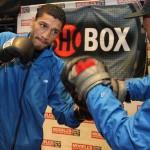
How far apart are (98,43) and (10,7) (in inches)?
48.2

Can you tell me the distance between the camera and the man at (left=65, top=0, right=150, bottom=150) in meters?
0.86

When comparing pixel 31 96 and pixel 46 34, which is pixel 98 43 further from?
pixel 31 96

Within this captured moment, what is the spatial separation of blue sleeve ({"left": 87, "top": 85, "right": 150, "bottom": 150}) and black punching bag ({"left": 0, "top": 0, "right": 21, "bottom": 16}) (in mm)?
2699

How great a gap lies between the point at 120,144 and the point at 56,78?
37.0 inches

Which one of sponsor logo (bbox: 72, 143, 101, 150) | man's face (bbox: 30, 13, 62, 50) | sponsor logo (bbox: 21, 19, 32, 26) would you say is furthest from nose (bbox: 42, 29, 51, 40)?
sponsor logo (bbox: 72, 143, 101, 150)

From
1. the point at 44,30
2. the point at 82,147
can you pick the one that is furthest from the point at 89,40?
the point at 44,30

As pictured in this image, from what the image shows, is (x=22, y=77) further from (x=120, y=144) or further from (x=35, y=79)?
(x=120, y=144)

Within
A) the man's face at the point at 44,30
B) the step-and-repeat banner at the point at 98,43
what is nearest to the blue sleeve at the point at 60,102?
the man's face at the point at 44,30

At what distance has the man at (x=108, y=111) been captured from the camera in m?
0.86

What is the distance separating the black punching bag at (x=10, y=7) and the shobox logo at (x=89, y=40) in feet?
2.24

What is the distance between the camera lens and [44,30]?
5.63 feet

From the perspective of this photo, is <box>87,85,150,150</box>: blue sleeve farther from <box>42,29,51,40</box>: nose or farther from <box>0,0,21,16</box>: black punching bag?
<box>0,0,21,16</box>: black punching bag

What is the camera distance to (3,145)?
5.27ft

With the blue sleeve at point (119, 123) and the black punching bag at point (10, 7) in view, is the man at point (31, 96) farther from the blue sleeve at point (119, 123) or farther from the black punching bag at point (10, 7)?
the black punching bag at point (10, 7)
